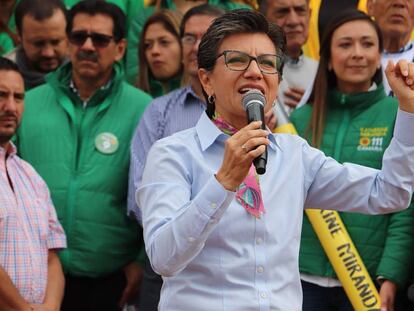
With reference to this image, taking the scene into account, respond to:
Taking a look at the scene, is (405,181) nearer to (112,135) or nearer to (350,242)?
(350,242)

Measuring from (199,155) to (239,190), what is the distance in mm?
222

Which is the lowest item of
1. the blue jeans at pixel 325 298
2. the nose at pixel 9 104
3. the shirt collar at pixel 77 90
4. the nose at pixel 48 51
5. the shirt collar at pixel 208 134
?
the blue jeans at pixel 325 298

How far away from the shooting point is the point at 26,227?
513 cm

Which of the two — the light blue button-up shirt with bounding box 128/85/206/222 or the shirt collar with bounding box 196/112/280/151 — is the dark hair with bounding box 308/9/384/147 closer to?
the light blue button-up shirt with bounding box 128/85/206/222

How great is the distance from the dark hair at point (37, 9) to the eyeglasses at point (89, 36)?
0.76 metres

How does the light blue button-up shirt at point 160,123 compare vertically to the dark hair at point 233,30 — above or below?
below

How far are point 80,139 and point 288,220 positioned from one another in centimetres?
280

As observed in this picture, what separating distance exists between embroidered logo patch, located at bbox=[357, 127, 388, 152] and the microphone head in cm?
218

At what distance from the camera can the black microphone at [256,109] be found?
9.88 feet

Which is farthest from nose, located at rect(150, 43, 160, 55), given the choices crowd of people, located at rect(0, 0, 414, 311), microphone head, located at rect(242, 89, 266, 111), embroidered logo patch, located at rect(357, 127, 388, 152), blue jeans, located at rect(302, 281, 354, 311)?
microphone head, located at rect(242, 89, 266, 111)

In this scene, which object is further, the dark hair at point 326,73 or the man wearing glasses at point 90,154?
the man wearing glasses at point 90,154

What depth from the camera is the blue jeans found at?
17.5ft

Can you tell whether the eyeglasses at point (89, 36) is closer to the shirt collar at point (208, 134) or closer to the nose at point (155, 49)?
the nose at point (155, 49)

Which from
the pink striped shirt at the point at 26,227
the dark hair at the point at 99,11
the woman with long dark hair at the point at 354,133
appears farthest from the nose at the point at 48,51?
the woman with long dark hair at the point at 354,133
